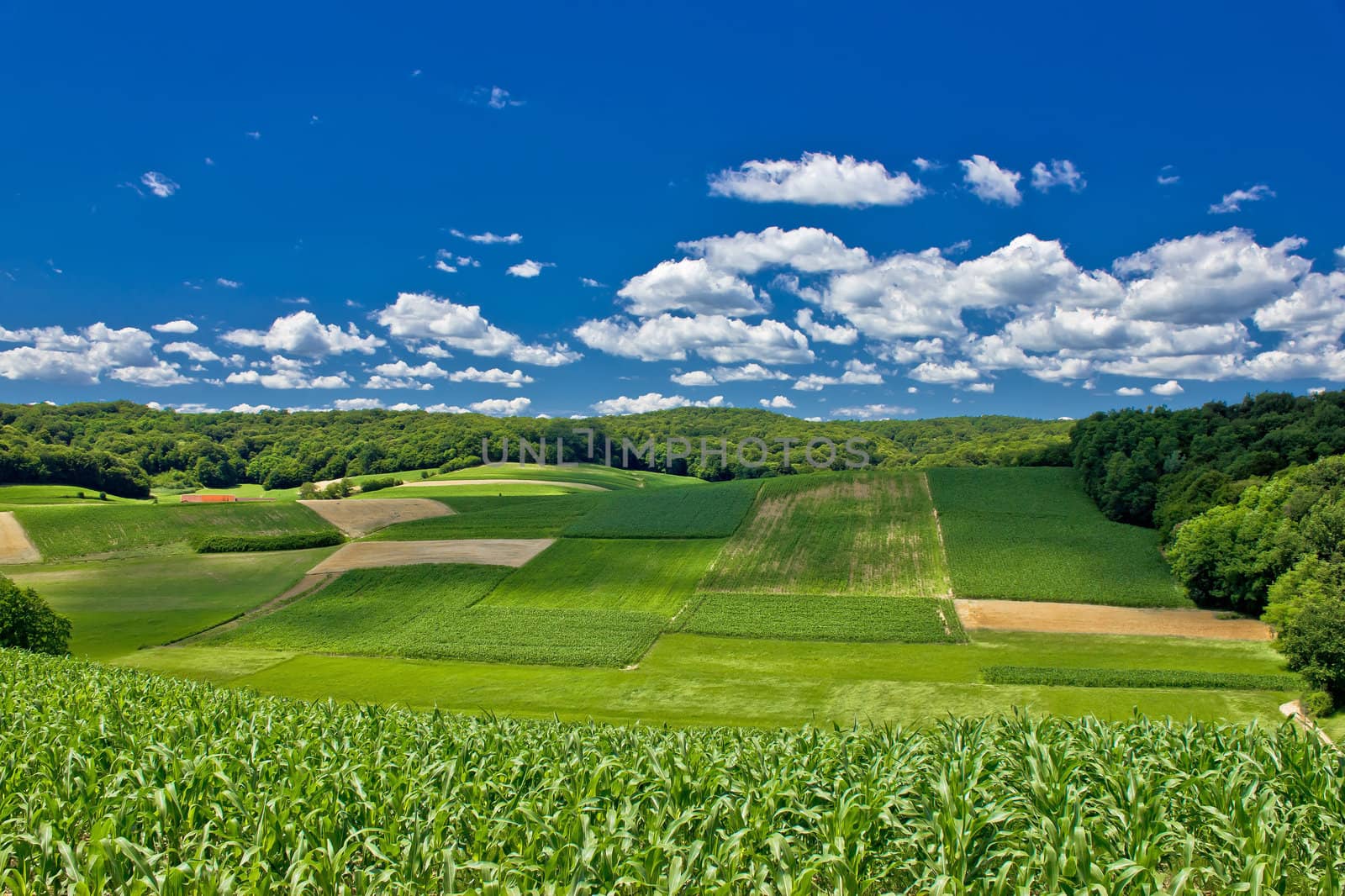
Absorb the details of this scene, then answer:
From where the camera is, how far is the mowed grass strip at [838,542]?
185 feet

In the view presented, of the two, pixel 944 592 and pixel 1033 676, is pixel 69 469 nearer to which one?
pixel 944 592

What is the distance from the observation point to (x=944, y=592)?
53.2 meters

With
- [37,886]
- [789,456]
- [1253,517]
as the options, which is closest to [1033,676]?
[1253,517]

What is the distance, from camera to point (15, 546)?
208 feet

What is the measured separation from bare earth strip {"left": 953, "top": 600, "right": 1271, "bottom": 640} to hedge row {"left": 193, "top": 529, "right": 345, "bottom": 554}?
2208 inches

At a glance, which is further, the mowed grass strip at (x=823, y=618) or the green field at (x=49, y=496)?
the green field at (x=49, y=496)

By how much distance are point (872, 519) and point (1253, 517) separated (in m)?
29.4

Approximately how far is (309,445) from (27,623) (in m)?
109

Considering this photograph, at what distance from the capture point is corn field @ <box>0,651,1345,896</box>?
753 cm

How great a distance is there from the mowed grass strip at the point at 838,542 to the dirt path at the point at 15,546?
179 feet

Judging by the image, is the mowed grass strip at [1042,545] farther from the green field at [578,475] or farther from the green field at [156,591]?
the green field at [156,591]

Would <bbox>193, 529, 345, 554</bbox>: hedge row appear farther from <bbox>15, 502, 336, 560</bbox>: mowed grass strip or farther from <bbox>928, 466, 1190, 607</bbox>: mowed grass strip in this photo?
<bbox>928, 466, 1190, 607</bbox>: mowed grass strip

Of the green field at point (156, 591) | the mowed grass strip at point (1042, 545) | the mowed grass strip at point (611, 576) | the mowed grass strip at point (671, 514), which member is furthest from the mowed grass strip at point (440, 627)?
the mowed grass strip at point (1042, 545)

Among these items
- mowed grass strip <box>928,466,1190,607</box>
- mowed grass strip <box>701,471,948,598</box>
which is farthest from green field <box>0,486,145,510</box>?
mowed grass strip <box>928,466,1190,607</box>
